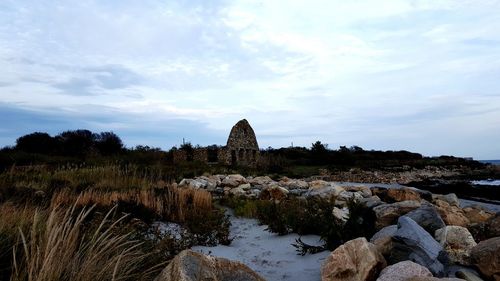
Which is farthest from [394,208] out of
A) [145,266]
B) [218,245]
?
[145,266]

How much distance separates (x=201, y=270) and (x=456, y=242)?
3878mm

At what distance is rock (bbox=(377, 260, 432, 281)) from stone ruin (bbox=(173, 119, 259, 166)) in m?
24.7

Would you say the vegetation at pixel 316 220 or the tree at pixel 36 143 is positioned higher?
the tree at pixel 36 143

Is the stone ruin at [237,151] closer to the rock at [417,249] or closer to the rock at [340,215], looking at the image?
the rock at [340,215]

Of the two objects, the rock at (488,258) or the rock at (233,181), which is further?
the rock at (233,181)

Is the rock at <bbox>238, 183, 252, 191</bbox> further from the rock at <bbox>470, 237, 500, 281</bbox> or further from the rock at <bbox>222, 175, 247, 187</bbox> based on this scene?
the rock at <bbox>470, 237, 500, 281</bbox>

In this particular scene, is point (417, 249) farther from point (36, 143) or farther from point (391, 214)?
point (36, 143)

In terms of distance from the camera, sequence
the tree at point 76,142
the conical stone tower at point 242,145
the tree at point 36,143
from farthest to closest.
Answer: the tree at point 36,143
the tree at point 76,142
the conical stone tower at point 242,145

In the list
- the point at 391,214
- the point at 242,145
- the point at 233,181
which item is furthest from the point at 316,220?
the point at 242,145

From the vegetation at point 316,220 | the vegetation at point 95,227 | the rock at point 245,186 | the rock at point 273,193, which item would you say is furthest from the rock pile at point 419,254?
the rock at point 245,186

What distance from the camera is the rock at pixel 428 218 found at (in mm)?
6355

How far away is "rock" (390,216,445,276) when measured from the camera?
484cm

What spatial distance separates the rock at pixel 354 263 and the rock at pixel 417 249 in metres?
0.27

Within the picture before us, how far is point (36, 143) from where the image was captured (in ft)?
119
